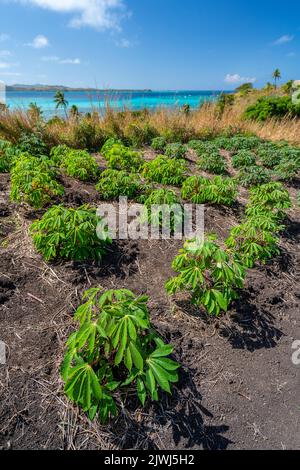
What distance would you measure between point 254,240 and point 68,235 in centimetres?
170

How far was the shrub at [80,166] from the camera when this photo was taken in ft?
12.2

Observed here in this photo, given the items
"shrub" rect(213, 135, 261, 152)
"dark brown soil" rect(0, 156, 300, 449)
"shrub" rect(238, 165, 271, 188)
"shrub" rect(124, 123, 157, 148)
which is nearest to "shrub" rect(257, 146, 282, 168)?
"shrub" rect(213, 135, 261, 152)

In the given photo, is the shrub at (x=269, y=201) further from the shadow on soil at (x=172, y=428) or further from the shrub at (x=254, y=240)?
the shadow on soil at (x=172, y=428)

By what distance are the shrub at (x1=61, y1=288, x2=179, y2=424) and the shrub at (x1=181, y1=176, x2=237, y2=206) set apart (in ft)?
7.15

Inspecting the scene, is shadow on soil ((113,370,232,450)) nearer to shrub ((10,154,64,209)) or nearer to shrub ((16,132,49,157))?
shrub ((10,154,64,209))

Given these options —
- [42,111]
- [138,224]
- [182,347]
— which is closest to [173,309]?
[182,347]

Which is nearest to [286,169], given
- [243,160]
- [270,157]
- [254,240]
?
[270,157]

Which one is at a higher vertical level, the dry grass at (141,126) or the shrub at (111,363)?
the dry grass at (141,126)

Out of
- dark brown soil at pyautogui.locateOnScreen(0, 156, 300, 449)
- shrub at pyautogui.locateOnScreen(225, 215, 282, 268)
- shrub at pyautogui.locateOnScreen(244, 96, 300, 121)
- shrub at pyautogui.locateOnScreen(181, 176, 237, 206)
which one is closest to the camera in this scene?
dark brown soil at pyautogui.locateOnScreen(0, 156, 300, 449)

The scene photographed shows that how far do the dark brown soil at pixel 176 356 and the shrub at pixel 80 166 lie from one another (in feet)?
3.91

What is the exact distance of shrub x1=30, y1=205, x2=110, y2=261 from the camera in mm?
2229

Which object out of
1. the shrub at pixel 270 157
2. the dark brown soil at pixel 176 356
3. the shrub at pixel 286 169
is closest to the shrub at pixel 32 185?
the dark brown soil at pixel 176 356

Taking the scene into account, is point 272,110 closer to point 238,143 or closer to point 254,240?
point 238,143

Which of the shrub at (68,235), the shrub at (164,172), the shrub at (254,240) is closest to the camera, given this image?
the shrub at (68,235)
